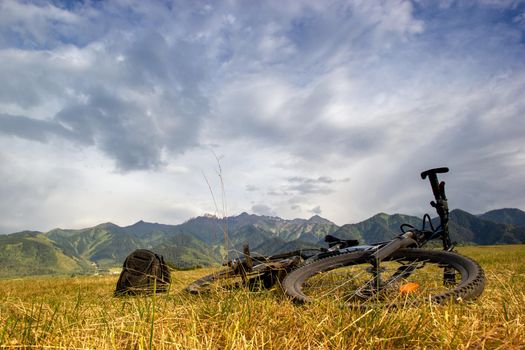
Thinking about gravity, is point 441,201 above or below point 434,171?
below

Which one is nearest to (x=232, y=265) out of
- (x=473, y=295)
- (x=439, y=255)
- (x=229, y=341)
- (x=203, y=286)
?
(x=203, y=286)

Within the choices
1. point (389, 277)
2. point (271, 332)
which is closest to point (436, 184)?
point (389, 277)

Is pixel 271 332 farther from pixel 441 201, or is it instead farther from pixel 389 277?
pixel 441 201

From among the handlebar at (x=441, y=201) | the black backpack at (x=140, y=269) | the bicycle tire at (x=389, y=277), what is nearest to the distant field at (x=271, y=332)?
the bicycle tire at (x=389, y=277)

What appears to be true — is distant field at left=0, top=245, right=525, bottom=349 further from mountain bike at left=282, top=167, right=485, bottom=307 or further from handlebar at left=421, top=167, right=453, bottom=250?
handlebar at left=421, top=167, right=453, bottom=250

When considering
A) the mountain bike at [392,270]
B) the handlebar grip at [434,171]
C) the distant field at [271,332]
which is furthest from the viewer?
the handlebar grip at [434,171]

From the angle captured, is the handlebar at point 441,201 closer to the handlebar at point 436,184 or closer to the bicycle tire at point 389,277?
the handlebar at point 436,184

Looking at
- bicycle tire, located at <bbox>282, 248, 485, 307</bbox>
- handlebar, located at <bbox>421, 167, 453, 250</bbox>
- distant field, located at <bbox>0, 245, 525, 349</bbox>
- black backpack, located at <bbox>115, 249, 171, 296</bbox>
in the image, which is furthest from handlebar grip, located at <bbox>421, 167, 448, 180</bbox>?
black backpack, located at <bbox>115, 249, 171, 296</bbox>

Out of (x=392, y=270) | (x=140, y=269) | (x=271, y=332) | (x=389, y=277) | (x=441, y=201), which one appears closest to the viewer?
(x=271, y=332)

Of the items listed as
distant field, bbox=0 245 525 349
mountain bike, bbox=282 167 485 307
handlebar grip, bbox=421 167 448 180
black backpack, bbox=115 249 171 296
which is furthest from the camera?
black backpack, bbox=115 249 171 296

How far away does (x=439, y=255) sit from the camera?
19.4 feet

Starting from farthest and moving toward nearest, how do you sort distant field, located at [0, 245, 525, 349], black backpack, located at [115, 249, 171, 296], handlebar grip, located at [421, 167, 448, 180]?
black backpack, located at [115, 249, 171, 296] → handlebar grip, located at [421, 167, 448, 180] → distant field, located at [0, 245, 525, 349]

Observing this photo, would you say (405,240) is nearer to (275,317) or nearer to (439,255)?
(439,255)

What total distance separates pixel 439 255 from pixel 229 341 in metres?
4.67
